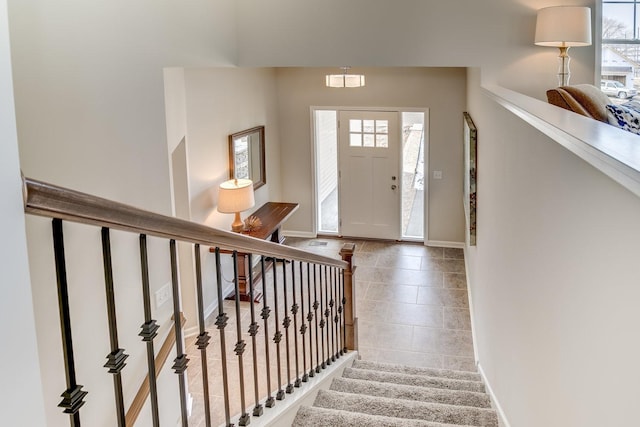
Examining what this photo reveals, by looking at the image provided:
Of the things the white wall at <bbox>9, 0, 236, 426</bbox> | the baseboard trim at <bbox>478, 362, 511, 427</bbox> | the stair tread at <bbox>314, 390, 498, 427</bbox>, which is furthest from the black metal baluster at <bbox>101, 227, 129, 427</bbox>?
the baseboard trim at <bbox>478, 362, 511, 427</bbox>

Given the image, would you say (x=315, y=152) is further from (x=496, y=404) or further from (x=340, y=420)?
(x=340, y=420)

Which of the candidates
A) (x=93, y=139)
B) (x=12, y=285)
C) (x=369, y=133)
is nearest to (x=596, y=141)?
(x=12, y=285)

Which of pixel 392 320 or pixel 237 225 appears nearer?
pixel 392 320

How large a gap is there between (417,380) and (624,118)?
2.14 m

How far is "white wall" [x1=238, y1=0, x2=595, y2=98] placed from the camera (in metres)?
4.46

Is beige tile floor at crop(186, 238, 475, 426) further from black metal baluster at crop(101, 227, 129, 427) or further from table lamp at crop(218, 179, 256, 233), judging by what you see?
black metal baluster at crop(101, 227, 129, 427)

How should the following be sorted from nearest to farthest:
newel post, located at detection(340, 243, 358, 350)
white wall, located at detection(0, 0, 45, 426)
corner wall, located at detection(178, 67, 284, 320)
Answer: white wall, located at detection(0, 0, 45, 426) → newel post, located at detection(340, 243, 358, 350) → corner wall, located at detection(178, 67, 284, 320)

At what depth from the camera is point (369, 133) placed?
8.23 metres

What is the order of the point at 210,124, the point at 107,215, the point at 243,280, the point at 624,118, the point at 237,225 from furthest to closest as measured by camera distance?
the point at 243,280, the point at 237,225, the point at 210,124, the point at 624,118, the point at 107,215

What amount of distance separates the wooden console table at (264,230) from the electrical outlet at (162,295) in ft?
7.22

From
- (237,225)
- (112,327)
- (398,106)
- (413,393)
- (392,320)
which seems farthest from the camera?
(398,106)

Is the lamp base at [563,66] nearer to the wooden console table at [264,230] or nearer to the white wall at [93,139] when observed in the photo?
the white wall at [93,139]

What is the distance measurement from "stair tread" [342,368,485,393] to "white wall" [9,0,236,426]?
144cm

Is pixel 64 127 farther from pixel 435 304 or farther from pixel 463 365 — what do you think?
pixel 435 304
